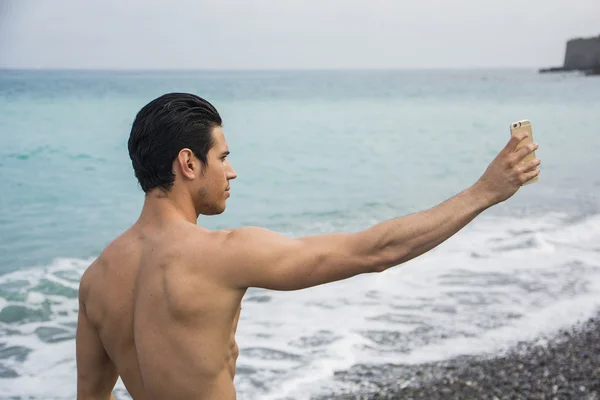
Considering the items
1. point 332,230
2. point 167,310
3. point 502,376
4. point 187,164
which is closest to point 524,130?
point 187,164

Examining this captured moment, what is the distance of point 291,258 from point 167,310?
1.30 feet

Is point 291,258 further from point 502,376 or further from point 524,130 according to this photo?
point 502,376

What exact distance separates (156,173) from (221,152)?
203 millimetres

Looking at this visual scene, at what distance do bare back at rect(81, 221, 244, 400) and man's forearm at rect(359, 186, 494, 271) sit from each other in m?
0.41

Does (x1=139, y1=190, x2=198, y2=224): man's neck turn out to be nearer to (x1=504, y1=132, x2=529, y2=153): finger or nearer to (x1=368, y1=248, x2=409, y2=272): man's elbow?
(x1=368, y1=248, x2=409, y2=272): man's elbow

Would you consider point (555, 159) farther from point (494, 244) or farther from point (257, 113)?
point (257, 113)

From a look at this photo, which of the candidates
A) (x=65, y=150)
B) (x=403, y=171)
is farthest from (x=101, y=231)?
(x=65, y=150)

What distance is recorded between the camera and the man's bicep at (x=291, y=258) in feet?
6.89

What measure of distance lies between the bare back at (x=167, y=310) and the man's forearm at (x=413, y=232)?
1.36 feet

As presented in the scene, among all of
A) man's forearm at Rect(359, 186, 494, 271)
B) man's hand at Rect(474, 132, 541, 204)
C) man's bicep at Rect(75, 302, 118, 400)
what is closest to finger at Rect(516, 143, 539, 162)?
man's hand at Rect(474, 132, 541, 204)

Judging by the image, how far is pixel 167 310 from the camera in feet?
7.22

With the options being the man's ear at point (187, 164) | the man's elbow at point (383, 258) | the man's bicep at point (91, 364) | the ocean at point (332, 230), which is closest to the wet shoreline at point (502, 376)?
the ocean at point (332, 230)

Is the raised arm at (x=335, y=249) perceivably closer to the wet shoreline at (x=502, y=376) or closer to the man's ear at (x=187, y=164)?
the man's ear at (x=187, y=164)

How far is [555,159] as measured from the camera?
2558cm
